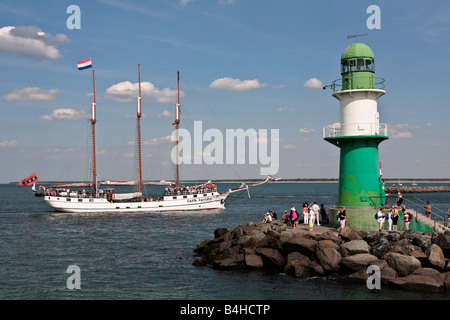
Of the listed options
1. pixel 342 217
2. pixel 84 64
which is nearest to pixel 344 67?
pixel 342 217

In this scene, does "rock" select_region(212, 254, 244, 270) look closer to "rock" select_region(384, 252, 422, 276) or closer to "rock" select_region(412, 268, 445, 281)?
"rock" select_region(384, 252, 422, 276)

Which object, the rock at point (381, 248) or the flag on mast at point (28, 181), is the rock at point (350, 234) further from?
the flag on mast at point (28, 181)

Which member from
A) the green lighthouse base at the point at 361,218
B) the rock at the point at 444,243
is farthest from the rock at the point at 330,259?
the green lighthouse base at the point at 361,218

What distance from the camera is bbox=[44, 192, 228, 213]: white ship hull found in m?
68.8

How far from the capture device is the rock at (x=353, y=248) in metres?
22.3

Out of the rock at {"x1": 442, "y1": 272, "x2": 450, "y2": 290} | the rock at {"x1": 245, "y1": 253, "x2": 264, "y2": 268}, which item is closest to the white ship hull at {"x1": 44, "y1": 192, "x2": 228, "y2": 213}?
the rock at {"x1": 245, "y1": 253, "x2": 264, "y2": 268}

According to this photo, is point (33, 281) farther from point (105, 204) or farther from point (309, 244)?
point (105, 204)

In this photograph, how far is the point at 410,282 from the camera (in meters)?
19.6

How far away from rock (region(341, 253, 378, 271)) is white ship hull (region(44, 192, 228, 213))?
49848 mm

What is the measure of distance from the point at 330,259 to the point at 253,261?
428 cm
